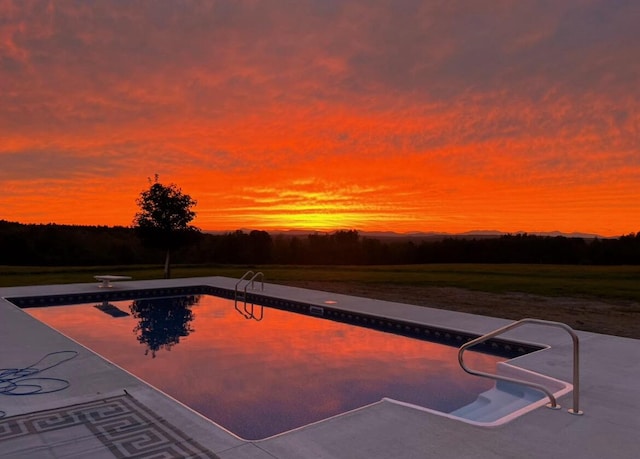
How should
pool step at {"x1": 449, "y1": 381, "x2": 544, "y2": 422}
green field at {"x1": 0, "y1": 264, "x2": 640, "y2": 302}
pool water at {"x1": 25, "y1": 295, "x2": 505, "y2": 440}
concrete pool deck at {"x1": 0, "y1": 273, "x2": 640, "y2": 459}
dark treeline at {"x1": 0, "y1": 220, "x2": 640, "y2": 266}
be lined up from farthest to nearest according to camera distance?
1. dark treeline at {"x1": 0, "y1": 220, "x2": 640, "y2": 266}
2. green field at {"x1": 0, "y1": 264, "x2": 640, "y2": 302}
3. pool water at {"x1": 25, "y1": 295, "x2": 505, "y2": 440}
4. pool step at {"x1": 449, "y1": 381, "x2": 544, "y2": 422}
5. concrete pool deck at {"x1": 0, "y1": 273, "x2": 640, "y2": 459}

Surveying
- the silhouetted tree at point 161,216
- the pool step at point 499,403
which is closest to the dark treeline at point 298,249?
the silhouetted tree at point 161,216

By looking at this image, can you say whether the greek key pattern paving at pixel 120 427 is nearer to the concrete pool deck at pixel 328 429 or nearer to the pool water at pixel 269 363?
the concrete pool deck at pixel 328 429

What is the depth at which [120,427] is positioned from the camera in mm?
4777

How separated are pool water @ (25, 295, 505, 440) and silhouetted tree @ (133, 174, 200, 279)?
314 inches

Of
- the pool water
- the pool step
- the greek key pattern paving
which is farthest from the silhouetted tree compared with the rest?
the pool step

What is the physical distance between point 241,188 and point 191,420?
61.3 ft

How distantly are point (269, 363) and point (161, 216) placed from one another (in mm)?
14415

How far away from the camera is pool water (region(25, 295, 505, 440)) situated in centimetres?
684

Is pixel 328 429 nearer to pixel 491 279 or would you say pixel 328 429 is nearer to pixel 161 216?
pixel 161 216

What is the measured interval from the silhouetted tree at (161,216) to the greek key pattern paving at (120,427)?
1674cm

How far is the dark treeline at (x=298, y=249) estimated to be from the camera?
34.0m

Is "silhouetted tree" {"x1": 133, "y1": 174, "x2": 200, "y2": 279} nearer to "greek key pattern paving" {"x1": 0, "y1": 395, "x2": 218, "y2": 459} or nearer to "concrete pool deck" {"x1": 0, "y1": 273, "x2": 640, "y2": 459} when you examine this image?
"concrete pool deck" {"x1": 0, "y1": 273, "x2": 640, "y2": 459}

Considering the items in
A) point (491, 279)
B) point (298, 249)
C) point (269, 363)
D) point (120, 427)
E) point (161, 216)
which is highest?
point (161, 216)

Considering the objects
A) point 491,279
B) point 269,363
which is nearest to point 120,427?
point 269,363
